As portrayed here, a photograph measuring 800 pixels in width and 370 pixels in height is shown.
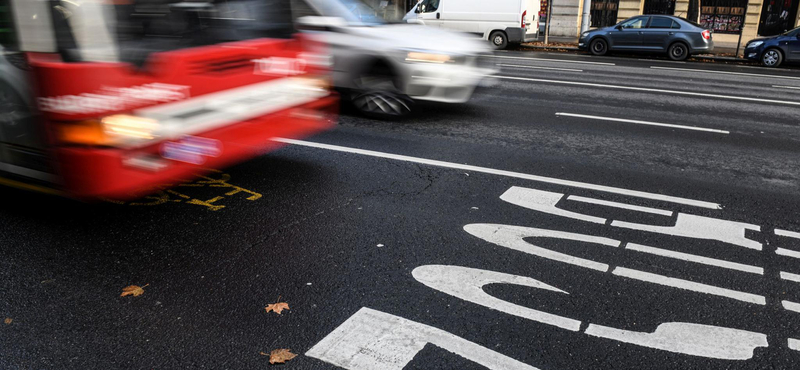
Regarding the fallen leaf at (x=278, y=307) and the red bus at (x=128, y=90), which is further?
the red bus at (x=128, y=90)

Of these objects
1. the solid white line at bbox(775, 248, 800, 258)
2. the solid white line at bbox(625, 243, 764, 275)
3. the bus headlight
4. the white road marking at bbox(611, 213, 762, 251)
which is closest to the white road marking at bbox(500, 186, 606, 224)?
the white road marking at bbox(611, 213, 762, 251)

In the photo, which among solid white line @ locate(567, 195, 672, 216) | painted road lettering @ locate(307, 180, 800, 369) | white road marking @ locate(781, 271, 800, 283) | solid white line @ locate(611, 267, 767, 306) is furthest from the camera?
solid white line @ locate(567, 195, 672, 216)

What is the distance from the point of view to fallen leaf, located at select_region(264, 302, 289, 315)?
3.51 m

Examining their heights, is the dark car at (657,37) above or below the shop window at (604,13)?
below

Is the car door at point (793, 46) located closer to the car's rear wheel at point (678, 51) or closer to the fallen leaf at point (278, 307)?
the car's rear wheel at point (678, 51)

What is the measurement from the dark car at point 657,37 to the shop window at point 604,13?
635 cm

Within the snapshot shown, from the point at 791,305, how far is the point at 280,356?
→ 305 centimetres

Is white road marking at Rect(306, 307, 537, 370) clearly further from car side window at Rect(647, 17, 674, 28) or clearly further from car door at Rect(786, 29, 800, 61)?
car side window at Rect(647, 17, 674, 28)

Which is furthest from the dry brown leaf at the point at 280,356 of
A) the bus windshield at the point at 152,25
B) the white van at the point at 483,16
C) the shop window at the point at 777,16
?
the shop window at the point at 777,16

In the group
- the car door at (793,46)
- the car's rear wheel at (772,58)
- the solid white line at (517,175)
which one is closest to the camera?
the solid white line at (517,175)

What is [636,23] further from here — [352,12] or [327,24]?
[327,24]

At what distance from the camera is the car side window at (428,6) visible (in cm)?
2189

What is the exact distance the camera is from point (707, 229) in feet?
15.7

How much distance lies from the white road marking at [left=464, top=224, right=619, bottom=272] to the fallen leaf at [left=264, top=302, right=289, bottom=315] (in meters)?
1.66
